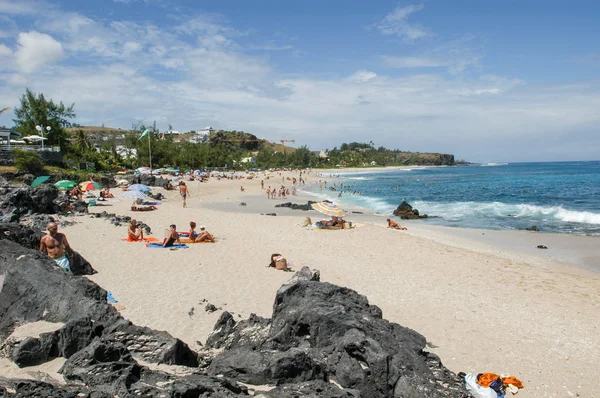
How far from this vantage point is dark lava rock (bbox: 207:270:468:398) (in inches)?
161

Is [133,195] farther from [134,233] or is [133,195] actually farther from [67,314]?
[67,314]

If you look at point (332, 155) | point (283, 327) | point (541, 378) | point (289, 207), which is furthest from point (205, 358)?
point (332, 155)

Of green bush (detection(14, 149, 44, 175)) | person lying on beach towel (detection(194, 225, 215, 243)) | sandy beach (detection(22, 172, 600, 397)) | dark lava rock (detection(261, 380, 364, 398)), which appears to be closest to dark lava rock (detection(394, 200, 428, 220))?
sandy beach (detection(22, 172, 600, 397))

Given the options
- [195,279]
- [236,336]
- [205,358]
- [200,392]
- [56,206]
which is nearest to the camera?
[200,392]

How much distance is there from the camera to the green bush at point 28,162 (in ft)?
104

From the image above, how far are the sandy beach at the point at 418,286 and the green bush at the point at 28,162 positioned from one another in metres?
19.7

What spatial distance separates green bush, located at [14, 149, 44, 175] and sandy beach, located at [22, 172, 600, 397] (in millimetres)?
19728

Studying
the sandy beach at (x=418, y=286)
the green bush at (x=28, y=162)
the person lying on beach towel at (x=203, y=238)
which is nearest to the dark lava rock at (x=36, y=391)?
the sandy beach at (x=418, y=286)

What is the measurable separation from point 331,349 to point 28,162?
3604 cm

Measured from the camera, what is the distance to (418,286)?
10.4m

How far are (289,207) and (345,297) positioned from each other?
24.9 metres

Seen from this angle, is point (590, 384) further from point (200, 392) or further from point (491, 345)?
point (200, 392)

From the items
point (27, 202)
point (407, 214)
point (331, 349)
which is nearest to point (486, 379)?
point (331, 349)

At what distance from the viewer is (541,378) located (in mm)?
5793
